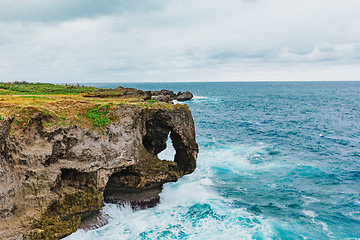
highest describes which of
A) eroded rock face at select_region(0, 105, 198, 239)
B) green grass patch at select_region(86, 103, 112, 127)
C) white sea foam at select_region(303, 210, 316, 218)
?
green grass patch at select_region(86, 103, 112, 127)

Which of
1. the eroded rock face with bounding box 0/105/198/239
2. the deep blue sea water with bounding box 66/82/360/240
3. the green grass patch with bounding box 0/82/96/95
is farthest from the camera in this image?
the green grass patch with bounding box 0/82/96/95

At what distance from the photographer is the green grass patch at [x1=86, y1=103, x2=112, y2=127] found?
17.2m

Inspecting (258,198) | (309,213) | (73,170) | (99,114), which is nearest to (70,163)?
(73,170)

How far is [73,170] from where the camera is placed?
16453 millimetres

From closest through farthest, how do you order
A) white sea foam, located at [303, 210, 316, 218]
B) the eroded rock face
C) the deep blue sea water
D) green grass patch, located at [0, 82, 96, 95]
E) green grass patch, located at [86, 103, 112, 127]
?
the eroded rock face → green grass patch, located at [86, 103, 112, 127] → the deep blue sea water → white sea foam, located at [303, 210, 316, 218] → green grass patch, located at [0, 82, 96, 95]

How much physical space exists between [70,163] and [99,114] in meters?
3.88

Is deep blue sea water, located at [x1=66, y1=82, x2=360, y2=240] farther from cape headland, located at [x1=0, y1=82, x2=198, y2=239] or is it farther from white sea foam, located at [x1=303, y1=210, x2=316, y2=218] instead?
cape headland, located at [x1=0, y1=82, x2=198, y2=239]

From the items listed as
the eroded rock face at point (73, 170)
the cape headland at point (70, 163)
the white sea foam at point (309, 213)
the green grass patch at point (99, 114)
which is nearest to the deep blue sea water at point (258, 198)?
the white sea foam at point (309, 213)

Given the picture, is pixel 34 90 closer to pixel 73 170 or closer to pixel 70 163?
pixel 73 170

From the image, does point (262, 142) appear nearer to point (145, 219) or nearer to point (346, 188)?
point (346, 188)

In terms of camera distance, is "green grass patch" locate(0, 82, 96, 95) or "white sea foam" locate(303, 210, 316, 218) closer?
"white sea foam" locate(303, 210, 316, 218)

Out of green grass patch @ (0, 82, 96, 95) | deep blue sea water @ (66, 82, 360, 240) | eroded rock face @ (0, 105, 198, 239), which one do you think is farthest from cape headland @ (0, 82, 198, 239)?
green grass patch @ (0, 82, 96, 95)

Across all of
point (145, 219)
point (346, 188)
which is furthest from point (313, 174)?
point (145, 219)

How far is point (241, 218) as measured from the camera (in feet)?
62.0
